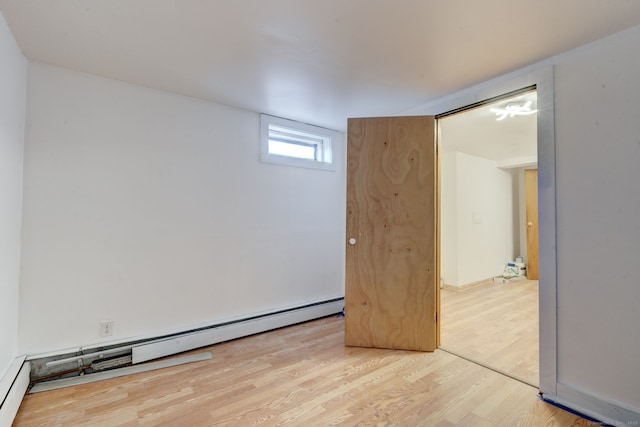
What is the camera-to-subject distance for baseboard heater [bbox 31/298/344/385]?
1.93 meters

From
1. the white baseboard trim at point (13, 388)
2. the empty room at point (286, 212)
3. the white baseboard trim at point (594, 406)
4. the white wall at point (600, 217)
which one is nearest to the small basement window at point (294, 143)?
the empty room at point (286, 212)

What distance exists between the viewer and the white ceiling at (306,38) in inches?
55.4

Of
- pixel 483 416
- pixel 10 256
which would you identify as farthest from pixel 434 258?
pixel 10 256

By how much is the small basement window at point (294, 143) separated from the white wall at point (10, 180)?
171 centimetres

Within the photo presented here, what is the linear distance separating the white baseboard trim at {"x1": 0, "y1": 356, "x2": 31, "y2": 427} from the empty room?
0.02m

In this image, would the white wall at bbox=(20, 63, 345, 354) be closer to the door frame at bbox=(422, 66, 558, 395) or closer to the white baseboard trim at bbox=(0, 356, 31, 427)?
the white baseboard trim at bbox=(0, 356, 31, 427)

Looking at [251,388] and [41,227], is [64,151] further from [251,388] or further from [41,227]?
[251,388]

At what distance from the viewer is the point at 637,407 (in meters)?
1.48

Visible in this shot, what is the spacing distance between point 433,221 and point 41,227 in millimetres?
2920

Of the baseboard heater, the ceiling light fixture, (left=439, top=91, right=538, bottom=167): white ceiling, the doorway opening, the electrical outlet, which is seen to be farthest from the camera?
(left=439, top=91, right=538, bottom=167): white ceiling

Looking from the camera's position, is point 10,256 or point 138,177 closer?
point 10,256

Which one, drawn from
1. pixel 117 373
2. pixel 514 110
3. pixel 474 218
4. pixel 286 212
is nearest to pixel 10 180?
pixel 117 373

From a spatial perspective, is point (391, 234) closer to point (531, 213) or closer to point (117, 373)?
point (117, 373)

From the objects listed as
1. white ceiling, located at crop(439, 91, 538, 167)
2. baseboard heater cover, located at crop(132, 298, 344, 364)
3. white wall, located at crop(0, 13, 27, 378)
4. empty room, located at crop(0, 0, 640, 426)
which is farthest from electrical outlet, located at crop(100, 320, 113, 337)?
white ceiling, located at crop(439, 91, 538, 167)
